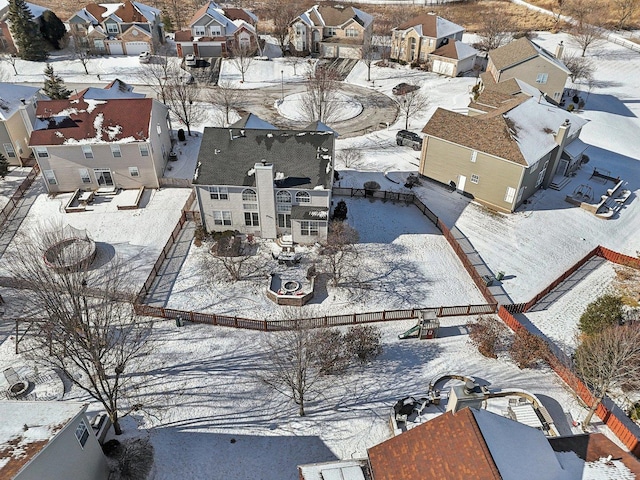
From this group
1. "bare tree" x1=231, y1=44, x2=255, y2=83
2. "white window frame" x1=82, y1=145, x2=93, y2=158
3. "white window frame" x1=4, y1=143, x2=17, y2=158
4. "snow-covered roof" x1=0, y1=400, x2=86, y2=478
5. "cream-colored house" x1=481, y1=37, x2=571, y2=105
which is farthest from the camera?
"bare tree" x1=231, y1=44, x2=255, y2=83

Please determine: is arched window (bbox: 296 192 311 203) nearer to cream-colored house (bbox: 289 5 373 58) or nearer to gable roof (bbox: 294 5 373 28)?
cream-colored house (bbox: 289 5 373 58)

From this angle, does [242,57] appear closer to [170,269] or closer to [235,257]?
[235,257]

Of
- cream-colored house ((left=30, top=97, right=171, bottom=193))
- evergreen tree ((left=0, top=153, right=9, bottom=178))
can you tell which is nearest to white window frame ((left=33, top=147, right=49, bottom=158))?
cream-colored house ((left=30, top=97, right=171, bottom=193))

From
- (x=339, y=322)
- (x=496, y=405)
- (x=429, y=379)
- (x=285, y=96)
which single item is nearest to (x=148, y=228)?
(x=339, y=322)

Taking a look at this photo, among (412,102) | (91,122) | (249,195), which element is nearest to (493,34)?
(412,102)

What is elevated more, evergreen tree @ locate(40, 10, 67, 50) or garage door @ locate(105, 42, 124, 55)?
evergreen tree @ locate(40, 10, 67, 50)

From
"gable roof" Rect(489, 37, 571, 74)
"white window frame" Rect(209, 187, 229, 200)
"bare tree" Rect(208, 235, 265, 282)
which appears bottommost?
"bare tree" Rect(208, 235, 265, 282)
